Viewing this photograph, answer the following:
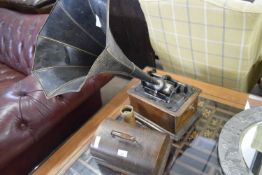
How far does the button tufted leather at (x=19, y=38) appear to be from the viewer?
149 cm

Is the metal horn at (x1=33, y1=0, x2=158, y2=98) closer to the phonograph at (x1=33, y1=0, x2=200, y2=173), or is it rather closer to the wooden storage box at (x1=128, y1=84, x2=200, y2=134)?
the phonograph at (x1=33, y1=0, x2=200, y2=173)

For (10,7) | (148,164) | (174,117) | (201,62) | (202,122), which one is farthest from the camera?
(10,7)

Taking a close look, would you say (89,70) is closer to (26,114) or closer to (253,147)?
(26,114)

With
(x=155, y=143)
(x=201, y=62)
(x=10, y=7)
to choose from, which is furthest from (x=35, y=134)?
(x=10, y=7)

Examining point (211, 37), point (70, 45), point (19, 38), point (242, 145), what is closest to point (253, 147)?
point (242, 145)

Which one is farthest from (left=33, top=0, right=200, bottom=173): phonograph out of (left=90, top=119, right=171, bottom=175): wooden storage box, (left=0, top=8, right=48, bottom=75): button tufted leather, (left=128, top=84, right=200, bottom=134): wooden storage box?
(left=0, top=8, right=48, bottom=75): button tufted leather

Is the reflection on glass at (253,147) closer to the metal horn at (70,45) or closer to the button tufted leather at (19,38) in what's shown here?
the metal horn at (70,45)

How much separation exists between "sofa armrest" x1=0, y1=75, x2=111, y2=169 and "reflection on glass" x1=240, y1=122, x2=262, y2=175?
2.47 feet

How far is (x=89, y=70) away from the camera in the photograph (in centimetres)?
91

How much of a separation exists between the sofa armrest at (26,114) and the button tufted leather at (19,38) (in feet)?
1.36

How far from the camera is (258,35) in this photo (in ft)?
3.16

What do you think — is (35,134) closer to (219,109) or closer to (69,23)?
(69,23)

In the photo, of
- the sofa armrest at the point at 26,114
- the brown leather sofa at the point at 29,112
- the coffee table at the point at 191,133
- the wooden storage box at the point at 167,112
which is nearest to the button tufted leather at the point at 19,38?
the brown leather sofa at the point at 29,112

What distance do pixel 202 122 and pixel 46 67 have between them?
26.9 inches
